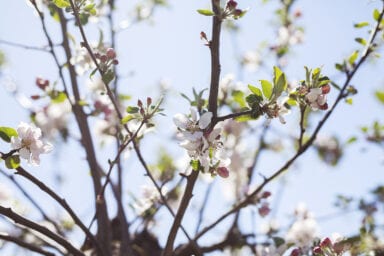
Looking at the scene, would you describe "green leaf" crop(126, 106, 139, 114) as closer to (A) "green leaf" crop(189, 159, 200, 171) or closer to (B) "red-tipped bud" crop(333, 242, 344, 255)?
(A) "green leaf" crop(189, 159, 200, 171)

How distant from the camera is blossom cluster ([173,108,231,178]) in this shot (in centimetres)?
128

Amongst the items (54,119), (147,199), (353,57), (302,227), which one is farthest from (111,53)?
(54,119)

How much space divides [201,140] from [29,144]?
0.60 m

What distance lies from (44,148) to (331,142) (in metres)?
3.42

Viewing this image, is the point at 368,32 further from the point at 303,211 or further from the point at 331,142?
the point at 331,142

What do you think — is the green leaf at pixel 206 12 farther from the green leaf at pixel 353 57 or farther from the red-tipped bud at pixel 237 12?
the green leaf at pixel 353 57

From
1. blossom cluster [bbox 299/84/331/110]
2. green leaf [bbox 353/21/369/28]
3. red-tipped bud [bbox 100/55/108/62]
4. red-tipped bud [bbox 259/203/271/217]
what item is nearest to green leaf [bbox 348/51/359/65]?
green leaf [bbox 353/21/369/28]

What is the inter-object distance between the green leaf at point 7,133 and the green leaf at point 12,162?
0.10 meters

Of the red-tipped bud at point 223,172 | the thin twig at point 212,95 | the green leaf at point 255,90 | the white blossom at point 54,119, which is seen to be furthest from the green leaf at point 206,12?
the white blossom at point 54,119

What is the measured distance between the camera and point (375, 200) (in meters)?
3.18

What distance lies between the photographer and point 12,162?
1.31m

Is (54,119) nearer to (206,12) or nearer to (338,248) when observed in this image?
(206,12)

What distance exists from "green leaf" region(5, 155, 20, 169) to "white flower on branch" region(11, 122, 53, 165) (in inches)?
1.4

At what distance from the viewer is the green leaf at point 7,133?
1379mm
